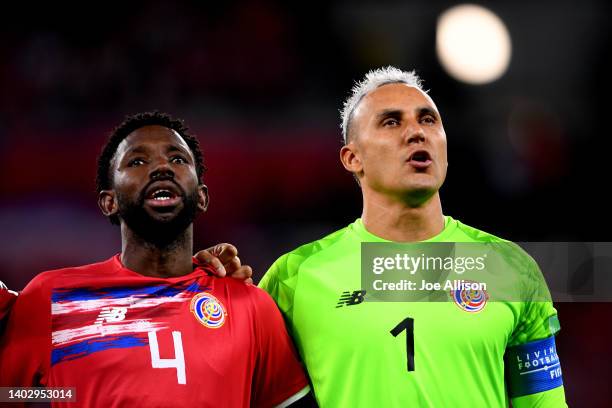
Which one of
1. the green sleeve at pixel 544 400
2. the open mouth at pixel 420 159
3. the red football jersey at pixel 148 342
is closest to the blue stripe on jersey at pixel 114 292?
the red football jersey at pixel 148 342

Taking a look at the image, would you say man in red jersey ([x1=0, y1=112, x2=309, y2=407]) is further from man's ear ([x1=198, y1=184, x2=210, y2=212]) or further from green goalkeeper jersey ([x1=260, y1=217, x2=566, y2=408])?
green goalkeeper jersey ([x1=260, y1=217, x2=566, y2=408])

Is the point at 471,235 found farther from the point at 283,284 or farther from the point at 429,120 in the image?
the point at 283,284

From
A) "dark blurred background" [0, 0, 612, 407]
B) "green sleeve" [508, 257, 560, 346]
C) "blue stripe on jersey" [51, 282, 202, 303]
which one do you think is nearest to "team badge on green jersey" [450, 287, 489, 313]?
A: "green sleeve" [508, 257, 560, 346]

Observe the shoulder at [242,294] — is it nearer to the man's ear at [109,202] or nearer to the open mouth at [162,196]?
the open mouth at [162,196]

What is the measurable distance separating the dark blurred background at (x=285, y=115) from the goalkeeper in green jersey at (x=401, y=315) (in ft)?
6.84

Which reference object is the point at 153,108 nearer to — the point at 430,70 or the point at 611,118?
the point at 430,70

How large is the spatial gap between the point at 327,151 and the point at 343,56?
29.9 inches

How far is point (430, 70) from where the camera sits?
541cm

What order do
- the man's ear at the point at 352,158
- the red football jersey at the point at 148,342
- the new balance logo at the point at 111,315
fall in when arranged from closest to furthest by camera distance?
the red football jersey at the point at 148,342 → the new balance logo at the point at 111,315 → the man's ear at the point at 352,158

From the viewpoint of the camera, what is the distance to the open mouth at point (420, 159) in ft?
8.45

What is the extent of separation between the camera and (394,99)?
271 centimetres

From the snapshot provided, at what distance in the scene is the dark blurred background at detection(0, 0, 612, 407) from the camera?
489cm

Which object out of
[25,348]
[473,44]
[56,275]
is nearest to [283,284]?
[56,275]

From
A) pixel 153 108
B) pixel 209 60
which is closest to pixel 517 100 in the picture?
pixel 209 60
